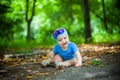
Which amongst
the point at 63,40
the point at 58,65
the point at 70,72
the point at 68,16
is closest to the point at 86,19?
the point at 63,40

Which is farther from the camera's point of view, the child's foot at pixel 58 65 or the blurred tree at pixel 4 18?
the blurred tree at pixel 4 18

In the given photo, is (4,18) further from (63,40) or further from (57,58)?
(63,40)

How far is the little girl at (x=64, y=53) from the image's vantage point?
7008mm

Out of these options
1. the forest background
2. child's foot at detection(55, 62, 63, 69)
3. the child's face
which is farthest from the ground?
the forest background

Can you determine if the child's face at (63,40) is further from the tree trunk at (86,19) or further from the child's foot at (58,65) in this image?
the tree trunk at (86,19)

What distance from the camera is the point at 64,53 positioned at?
7.23 meters

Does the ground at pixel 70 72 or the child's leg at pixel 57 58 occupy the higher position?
the child's leg at pixel 57 58

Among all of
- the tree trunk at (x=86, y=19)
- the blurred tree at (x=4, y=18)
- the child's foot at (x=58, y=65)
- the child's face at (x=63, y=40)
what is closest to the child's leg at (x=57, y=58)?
the child's foot at (x=58, y=65)

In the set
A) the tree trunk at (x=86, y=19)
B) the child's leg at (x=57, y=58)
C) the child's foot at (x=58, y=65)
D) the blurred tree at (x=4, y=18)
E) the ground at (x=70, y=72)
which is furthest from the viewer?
the tree trunk at (x=86, y=19)

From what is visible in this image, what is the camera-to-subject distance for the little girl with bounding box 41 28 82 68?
7.01m

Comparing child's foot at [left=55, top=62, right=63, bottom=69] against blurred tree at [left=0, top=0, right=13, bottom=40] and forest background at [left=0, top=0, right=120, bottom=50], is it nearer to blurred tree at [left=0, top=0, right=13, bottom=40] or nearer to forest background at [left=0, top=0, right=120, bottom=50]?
blurred tree at [left=0, top=0, right=13, bottom=40]

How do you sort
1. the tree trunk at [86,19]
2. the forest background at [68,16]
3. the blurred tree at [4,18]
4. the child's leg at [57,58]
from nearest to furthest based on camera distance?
the child's leg at [57,58]
the blurred tree at [4,18]
the tree trunk at [86,19]
the forest background at [68,16]

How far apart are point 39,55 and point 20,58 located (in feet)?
2.37

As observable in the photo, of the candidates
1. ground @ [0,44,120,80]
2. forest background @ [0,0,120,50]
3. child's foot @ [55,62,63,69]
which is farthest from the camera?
forest background @ [0,0,120,50]
